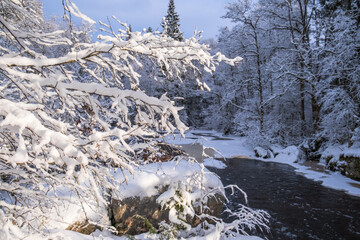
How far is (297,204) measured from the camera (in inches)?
278

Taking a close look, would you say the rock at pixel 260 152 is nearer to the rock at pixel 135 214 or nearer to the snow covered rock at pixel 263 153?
the snow covered rock at pixel 263 153

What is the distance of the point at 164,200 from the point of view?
4.16 meters

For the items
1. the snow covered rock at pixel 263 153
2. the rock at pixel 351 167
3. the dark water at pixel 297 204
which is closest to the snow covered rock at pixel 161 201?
the dark water at pixel 297 204

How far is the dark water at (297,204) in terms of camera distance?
214 inches

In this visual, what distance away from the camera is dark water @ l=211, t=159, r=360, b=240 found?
214 inches

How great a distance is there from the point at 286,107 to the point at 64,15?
67.5 ft

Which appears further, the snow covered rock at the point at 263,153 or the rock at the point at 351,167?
the snow covered rock at the point at 263,153

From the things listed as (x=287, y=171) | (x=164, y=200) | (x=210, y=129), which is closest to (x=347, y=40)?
(x=287, y=171)

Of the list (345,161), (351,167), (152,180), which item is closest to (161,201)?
(152,180)

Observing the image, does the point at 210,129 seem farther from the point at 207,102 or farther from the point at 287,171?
the point at 287,171

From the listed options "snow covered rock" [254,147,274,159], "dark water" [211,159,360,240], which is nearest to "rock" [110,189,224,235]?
"dark water" [211,159,360,240]

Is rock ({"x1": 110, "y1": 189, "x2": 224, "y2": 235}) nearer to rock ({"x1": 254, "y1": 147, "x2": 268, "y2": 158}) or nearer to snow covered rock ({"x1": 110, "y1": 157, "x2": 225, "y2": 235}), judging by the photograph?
snow covered rock ({"x1": 110, "y1": 157, "x2": 225, "y2": 235})

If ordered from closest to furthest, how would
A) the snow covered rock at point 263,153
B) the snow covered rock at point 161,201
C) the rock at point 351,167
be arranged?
the snow covered rock at point 161,201 → the rock at point 351,167 → the snow covered rock at point 263,153

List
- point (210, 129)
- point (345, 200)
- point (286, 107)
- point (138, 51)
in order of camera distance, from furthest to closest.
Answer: point (210, 129) < point (286, 107) < point (345, 200) < point (138, 51)
